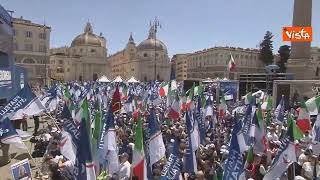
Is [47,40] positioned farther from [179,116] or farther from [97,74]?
[179,116]

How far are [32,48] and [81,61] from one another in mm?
32062

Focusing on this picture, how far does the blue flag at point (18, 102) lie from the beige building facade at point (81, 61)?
112792 millimetres

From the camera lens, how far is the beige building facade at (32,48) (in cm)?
8831

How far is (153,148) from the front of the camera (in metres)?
8.73

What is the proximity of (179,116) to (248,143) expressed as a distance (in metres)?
5.74

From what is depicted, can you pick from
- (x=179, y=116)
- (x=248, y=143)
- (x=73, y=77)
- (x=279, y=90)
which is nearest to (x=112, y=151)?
(x=248, y=143)

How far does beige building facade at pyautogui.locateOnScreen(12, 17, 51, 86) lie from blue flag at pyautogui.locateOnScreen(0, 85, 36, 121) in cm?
7901

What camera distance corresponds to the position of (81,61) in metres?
122

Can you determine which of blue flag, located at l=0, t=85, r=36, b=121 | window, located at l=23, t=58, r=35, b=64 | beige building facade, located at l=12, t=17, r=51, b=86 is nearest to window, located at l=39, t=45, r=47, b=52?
beige building facade, located at l=12, t=17, r=51, b=86

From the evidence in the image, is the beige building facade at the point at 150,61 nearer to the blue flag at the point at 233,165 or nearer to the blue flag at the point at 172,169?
the blue flag at the point at 172,169

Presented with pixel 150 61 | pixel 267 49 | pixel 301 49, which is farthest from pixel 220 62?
pixel 301 49

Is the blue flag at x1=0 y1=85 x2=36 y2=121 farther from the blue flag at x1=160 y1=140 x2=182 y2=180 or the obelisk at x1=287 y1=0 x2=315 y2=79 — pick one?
the obelisk at x1=287 y1=0 x2=315 y2=79

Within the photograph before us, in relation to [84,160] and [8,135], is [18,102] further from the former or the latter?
[84,160]

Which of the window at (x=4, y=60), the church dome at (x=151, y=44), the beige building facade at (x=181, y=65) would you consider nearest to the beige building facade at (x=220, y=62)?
the beige building facade at (x=181, y=65)
